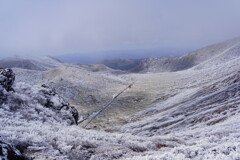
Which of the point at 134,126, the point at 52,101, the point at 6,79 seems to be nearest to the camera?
the point at 6,79

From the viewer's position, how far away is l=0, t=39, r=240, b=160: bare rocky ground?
1522cm

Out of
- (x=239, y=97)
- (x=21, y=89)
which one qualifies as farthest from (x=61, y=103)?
(x=239, y=97)

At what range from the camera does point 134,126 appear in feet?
169

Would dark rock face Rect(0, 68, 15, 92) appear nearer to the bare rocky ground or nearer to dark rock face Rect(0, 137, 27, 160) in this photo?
the bare rocky ground

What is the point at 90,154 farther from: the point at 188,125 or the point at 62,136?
the point at 188,125

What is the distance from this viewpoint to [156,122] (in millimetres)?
49375

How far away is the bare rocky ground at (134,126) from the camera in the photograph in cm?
1522

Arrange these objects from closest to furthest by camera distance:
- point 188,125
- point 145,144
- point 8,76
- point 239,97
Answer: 1. point 145,144
2. point 8,76
3. point 188,125
4. point 239,97

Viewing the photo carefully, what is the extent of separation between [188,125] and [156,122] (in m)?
8.52

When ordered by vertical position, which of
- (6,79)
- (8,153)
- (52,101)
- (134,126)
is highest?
(6,79)

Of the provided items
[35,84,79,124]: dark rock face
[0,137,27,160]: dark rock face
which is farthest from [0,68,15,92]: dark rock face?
[0,137,27,160]: dark rock face

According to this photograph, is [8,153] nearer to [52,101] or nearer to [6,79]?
[6,79]

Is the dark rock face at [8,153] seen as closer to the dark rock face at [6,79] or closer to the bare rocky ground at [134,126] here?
the bare rocky ground at [134,126]

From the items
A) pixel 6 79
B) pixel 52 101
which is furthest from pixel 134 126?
pixel 6 79
